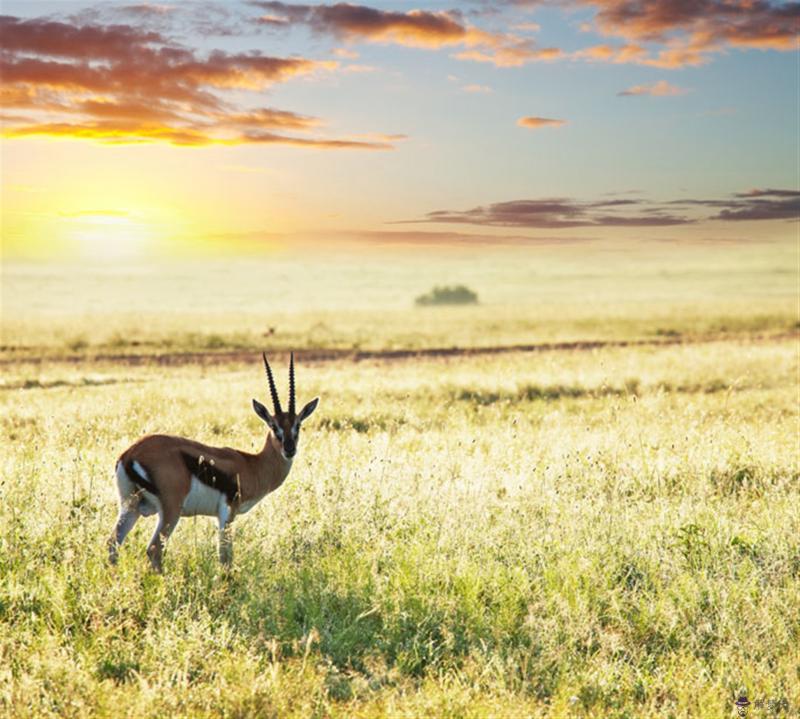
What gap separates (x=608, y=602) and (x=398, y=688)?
2193 millimetres

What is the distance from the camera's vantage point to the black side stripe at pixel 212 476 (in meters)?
7.36

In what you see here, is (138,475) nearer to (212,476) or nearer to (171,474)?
(171,474)

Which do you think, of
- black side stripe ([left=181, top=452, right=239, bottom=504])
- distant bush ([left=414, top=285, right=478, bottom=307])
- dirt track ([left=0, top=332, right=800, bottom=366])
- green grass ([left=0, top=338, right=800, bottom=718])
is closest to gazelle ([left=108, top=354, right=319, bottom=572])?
black side stripe ([left=181, top=452, right=239, bottom=504])

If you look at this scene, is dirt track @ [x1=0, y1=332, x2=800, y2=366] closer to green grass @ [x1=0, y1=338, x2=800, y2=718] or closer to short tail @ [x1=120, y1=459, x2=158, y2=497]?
green grass @ [x1=0, y1=338, x2=800, y2=718]

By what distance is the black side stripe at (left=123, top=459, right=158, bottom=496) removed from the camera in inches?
279

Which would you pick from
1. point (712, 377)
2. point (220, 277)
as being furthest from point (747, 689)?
point (220, 277)

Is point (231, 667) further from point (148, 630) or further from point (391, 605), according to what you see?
point (391, 605)

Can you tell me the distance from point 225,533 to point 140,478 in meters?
0.97

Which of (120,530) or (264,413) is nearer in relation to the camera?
(120,530)

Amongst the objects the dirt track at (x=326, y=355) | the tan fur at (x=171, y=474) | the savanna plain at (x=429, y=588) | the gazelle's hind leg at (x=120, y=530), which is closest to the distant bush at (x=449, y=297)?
the dirt track at (x=326, y=355)

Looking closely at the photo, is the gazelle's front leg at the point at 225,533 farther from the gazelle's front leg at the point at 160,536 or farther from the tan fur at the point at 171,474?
the gazelle's front leg at the point at 160,536

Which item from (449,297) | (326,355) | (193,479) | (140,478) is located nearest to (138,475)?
(140,478)

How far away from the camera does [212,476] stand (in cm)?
751

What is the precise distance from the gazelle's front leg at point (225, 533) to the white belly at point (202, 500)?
0.03 metres
